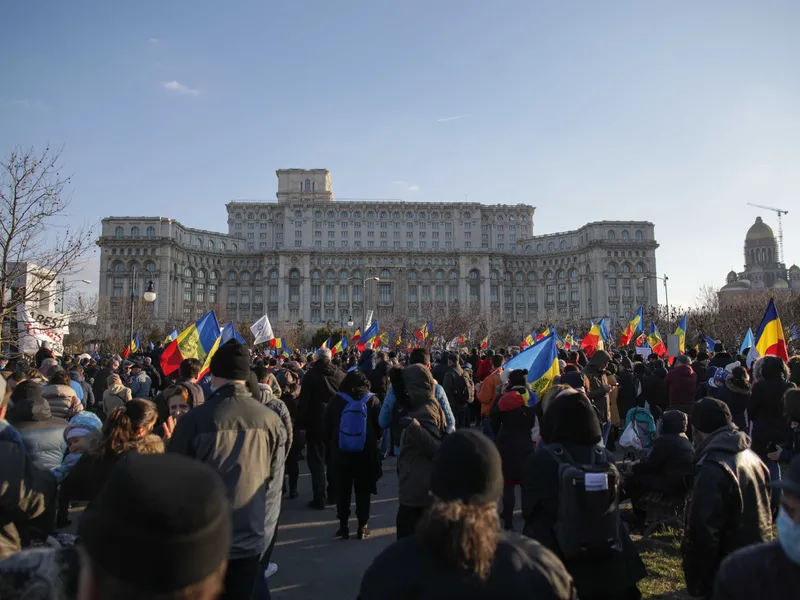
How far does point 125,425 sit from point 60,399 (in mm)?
3178

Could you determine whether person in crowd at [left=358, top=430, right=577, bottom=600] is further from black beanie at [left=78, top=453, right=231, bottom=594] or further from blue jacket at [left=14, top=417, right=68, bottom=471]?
blue jacket at [left=14, top=417, right=68, bottom=471]

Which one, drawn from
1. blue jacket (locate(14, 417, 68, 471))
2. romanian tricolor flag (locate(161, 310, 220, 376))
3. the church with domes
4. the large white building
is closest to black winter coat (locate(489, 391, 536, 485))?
blue jacket (locate(14, 417, 68, 471))

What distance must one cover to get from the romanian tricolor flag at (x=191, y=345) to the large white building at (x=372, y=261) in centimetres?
8258

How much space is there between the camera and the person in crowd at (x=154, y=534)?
4.73 feet

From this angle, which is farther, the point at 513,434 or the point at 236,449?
the point at 513,434

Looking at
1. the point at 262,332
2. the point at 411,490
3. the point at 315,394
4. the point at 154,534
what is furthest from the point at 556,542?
the point at 262,332

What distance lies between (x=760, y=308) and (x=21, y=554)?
49.3 m

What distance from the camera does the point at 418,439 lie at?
5.66 m

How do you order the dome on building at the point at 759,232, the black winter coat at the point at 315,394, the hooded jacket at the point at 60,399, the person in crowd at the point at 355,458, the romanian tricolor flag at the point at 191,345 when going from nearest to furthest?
1. the hooded jacket at the point at 60,399
2. the person in crowd at the point at 355,458
3. the black winter coat at the point at 315,394
4. the romanian tricolor flag at the point at 191,345
5. the dome on building at the point at 759,232

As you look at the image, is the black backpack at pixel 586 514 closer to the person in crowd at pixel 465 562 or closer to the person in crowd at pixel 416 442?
the person in crowd at pixel 465 562

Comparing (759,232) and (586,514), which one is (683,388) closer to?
(586,514)

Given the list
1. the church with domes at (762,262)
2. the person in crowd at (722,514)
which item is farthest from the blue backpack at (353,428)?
the church with domes at (762,262)

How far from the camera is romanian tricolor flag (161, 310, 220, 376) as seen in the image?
34.4 feet

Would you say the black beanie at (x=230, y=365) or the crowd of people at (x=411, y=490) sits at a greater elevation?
the black beanie at (x=230, y=365)
